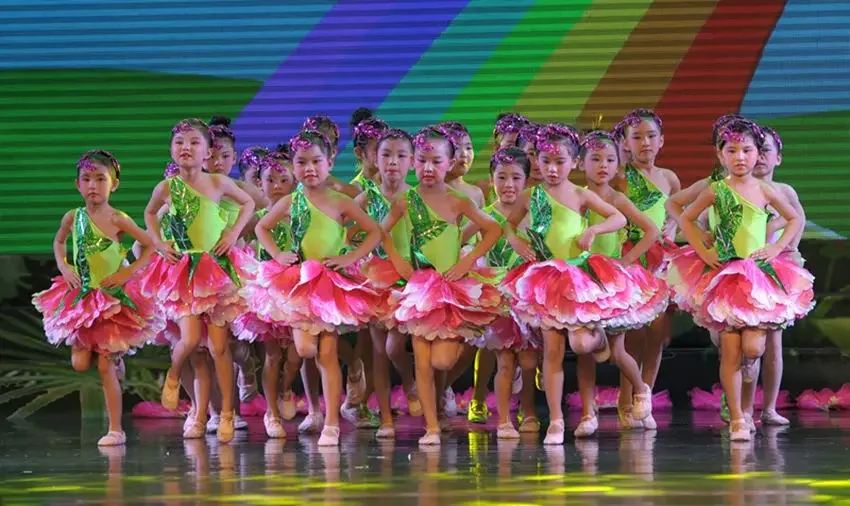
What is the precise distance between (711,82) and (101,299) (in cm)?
420

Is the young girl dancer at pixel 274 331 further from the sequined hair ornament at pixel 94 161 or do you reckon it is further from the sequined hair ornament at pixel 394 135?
the sequined hair ornament at pixel 94 161

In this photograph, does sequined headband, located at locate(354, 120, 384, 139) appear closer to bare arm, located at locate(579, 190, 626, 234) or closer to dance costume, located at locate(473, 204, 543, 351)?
dance costume, located at locate(473, 204, 543, 351)

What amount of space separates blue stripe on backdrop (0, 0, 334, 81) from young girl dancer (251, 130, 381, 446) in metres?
3.10

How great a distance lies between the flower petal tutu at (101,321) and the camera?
6371mm

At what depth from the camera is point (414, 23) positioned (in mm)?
9344

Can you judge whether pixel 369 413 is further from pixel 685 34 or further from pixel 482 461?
pixel 685 34

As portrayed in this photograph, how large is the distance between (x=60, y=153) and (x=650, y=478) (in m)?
5.63

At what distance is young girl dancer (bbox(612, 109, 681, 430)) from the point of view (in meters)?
7.25

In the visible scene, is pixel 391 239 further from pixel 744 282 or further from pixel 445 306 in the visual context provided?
pixel 744 282

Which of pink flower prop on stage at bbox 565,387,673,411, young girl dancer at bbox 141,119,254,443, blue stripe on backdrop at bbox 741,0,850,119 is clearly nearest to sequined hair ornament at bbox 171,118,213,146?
young girl dancer at bbox 141,119,254,443

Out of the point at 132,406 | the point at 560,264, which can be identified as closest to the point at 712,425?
the point at 560,264

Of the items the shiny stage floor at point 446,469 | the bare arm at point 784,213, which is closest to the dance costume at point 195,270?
the shiny stage floor at point 446,469

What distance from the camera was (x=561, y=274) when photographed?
6.06 meters

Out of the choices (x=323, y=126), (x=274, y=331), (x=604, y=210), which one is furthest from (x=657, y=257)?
(x=274, y=331)
